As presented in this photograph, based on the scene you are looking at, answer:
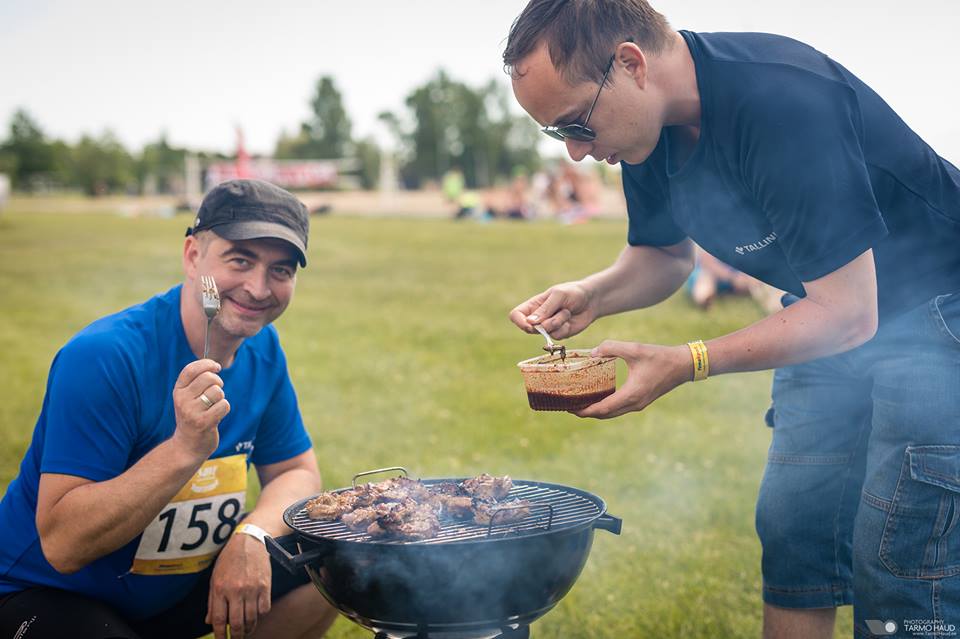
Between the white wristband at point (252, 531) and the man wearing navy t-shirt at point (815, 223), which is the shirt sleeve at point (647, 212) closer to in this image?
the man wearing navy t-shirt at point (815, 223)

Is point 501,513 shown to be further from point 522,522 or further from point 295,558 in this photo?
point 295,558

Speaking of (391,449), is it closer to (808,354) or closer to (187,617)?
(187,617)

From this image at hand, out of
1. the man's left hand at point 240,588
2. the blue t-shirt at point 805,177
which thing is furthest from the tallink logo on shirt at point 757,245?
the man's left hand at point 240,588

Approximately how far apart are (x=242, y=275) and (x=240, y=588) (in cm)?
102

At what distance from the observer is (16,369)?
898cm

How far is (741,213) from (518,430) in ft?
14.4

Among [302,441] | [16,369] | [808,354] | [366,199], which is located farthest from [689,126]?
[366,199]

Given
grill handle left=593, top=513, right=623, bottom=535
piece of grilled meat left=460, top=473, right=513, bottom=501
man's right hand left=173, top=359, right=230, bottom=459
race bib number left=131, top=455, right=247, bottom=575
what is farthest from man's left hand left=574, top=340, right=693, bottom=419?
race bib number left=131, top=455, right=247, bottom=575

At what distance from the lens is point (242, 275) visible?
9.62 ft

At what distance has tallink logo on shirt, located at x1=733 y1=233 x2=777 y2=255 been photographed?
246 cm

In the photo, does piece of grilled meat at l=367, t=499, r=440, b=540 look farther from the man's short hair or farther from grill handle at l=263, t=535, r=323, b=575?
the man's short hair

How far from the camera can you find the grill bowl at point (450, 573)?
7.49ft

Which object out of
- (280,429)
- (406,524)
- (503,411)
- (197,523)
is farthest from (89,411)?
(503,411)

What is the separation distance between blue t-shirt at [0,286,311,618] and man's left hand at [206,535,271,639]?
256mm
